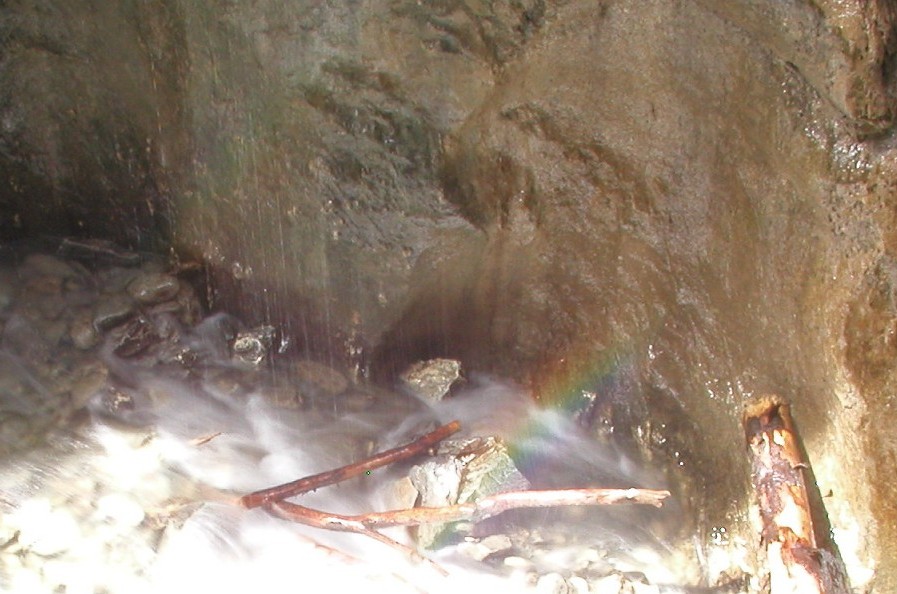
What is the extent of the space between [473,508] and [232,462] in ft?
4.06

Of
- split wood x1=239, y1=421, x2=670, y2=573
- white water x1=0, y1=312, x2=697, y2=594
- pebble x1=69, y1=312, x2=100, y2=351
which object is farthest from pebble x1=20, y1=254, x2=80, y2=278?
split wood x1=239, y1=421, x2=670, y2=573

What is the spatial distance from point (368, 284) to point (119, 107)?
1475 millimetres

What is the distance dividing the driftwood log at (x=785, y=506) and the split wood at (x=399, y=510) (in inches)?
13.1

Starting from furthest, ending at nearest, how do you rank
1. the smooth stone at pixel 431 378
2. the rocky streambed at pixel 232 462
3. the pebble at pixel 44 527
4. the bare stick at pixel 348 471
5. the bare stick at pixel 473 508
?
the smooth stone at pixel 431 378 → the bare stick at pixel 348 471 → the rocky streambed at pixel 232 462 → the pebble at pixel 44 527 → the bare stick at pixel 473 508

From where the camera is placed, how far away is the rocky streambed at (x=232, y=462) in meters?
2.95

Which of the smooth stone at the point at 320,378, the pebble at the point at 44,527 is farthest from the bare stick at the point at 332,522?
the smooth stone at the point at 320,378

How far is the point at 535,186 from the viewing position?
11.0 ft

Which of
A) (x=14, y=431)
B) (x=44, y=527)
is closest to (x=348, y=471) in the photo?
(x=44, y=527)

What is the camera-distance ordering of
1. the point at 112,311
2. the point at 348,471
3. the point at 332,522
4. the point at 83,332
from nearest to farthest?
the point at 332,522 < the point at 348,471 < the point at 83,332 < the point at 112,311

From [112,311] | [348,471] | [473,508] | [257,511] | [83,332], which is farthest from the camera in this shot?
[112,311]

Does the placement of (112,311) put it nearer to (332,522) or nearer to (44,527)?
(44,527)

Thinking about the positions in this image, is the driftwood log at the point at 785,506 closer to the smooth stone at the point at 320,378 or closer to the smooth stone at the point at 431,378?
the smooth stone at the point at 431,378

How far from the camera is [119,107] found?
371 cm

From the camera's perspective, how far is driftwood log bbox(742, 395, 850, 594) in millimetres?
2326
